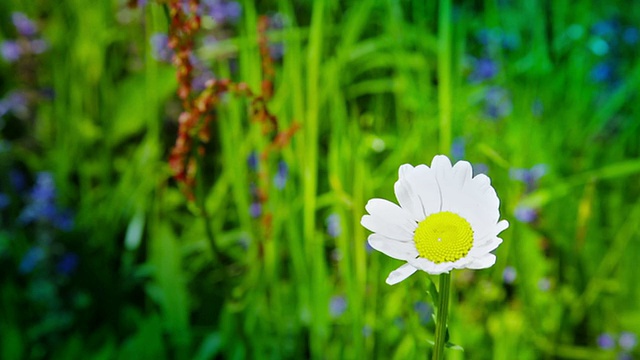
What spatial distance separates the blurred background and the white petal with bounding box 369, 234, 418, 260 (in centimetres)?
43

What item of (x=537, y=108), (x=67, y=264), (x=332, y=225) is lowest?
(x=67, y=264)

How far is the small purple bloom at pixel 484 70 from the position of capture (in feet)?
6.91

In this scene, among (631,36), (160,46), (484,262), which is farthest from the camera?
(631,36)

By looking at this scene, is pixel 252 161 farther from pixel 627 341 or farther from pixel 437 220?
pixel 437 220

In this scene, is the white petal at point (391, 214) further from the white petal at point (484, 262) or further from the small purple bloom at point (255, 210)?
the small purple bloom at point (255, 210)

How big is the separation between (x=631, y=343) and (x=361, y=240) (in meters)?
0.65

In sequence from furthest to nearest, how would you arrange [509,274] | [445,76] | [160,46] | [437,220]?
[160,46], [509,274], [445,76], [437,220]

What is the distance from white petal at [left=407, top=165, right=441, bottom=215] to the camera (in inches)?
31.5

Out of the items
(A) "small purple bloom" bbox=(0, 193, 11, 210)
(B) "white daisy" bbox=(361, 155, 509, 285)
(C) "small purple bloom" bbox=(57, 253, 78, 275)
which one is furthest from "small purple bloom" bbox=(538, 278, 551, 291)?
(A) "small purple bloom" bbox=(0, 193, 11, 210)

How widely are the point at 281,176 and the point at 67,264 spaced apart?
1.86 feet

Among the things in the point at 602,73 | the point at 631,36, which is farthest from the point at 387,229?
the point at 631,36

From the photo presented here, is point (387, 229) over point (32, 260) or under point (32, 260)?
over

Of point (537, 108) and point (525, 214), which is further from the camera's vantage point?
point (537, 108)

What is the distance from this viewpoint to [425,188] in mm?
812
